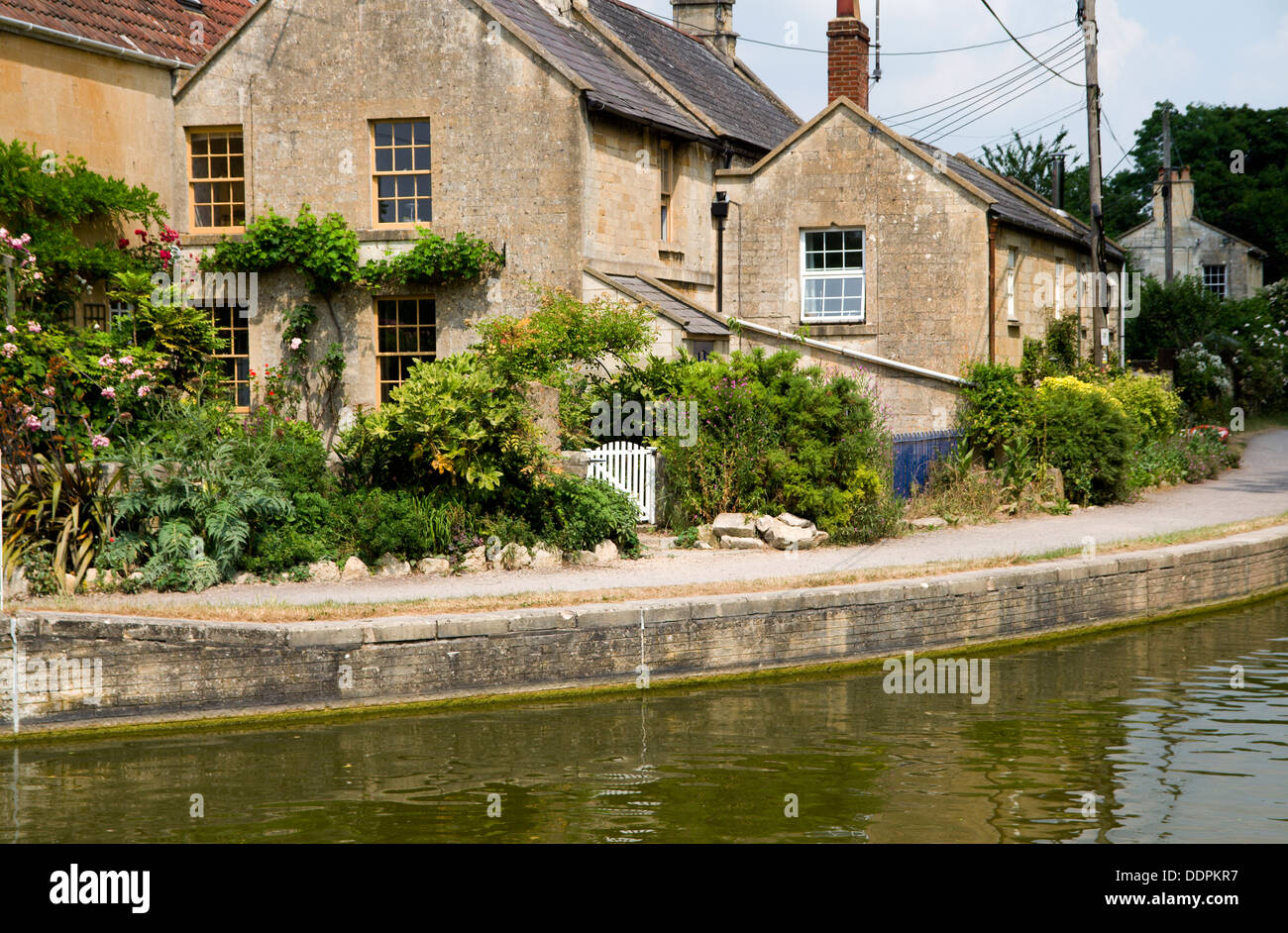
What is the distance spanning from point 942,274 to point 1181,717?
1279 cm

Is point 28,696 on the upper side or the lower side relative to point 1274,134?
lower

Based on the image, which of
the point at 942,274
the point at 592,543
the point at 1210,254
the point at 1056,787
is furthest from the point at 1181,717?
the point at 1210,254

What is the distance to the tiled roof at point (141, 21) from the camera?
17.8m

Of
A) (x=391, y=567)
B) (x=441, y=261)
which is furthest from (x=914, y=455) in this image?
(x=391, y=567)

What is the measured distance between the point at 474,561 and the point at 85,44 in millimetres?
10326

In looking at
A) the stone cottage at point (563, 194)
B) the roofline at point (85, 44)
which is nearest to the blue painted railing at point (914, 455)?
the stone cottage at point (563, 194)

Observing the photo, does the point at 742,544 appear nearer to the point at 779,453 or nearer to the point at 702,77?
the point at 779,453

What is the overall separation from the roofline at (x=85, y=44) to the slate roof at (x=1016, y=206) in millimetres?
12538

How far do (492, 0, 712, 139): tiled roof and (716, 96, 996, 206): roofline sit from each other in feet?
3.35

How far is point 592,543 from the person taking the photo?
14.5 metres

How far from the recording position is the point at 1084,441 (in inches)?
739

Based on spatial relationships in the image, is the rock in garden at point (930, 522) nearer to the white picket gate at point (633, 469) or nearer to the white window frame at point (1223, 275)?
the white picket gate at point (633, 469)

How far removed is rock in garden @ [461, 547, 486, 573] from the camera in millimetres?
13730
